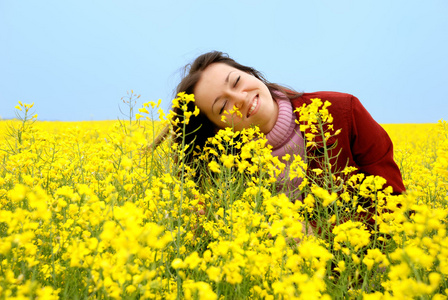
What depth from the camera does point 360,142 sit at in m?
2.85

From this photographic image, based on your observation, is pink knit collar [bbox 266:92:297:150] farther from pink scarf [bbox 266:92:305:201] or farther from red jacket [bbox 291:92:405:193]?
red jacket [bbox 291:92:405:193]

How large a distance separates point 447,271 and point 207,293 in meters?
0.82

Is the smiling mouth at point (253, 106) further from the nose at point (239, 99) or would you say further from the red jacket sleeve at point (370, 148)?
the red jacket sleeve at point (370, 148)

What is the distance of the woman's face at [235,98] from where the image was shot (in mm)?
2684

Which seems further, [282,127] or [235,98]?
[282,127]

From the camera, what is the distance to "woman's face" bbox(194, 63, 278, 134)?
2684mm

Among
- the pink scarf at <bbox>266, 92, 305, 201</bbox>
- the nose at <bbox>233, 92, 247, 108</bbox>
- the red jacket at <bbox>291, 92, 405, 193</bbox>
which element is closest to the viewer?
the nose at <bbox>233, 92, 247, 108</bbox>

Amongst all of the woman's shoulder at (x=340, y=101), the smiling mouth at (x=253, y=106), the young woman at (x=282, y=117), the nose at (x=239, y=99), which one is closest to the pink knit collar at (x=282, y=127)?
the young woman at (x=282, y=117)

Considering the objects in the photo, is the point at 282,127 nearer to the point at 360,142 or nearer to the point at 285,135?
the point at 285,135

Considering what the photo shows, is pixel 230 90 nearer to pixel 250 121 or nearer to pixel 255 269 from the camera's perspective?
pixel 250 121

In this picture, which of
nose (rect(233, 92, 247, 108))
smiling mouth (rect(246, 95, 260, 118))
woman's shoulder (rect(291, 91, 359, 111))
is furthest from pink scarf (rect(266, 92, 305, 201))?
nose (rect(233, 92, 247, 108))

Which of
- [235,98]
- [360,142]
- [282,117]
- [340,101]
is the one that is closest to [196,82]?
[235,98]

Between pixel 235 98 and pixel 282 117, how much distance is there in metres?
0.50

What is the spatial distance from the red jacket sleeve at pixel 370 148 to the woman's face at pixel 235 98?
0.74m
